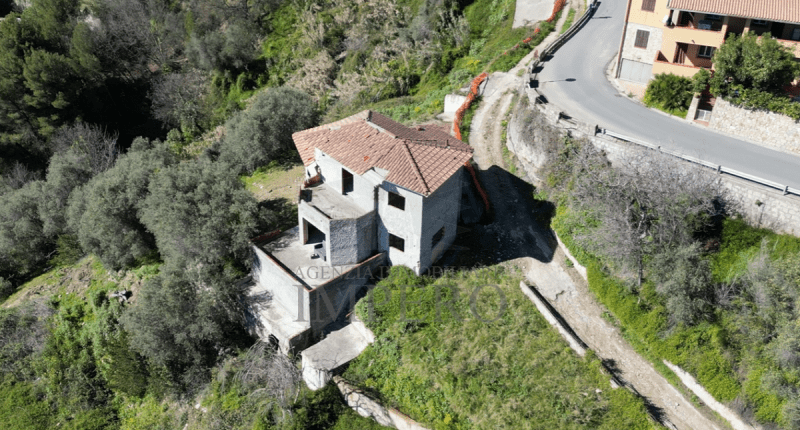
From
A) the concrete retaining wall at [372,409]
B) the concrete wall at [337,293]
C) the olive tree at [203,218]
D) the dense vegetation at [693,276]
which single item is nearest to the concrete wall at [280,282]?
the concrete wall at [337,293]

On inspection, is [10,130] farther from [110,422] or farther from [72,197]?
[110,422]

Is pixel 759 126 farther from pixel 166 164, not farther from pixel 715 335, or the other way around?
pixel 166 164

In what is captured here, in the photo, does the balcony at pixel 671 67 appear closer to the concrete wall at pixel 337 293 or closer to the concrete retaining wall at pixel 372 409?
the concrete wall at pixel 337 293

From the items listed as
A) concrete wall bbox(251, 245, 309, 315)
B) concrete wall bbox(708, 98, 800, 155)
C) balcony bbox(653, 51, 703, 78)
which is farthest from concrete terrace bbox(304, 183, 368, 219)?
balcony bbox(653, 51, 703, 78)

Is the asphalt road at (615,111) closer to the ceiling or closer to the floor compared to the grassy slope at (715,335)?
closer to the ceiling

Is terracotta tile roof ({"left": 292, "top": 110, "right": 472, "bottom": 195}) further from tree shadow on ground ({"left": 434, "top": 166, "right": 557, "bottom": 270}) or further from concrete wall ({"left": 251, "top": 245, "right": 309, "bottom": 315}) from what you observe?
concrete wall ({"left": 251, "top": 245, "right": 309, "bottom": 315})

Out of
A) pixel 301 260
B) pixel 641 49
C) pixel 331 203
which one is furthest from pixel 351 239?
pixel 641 49
